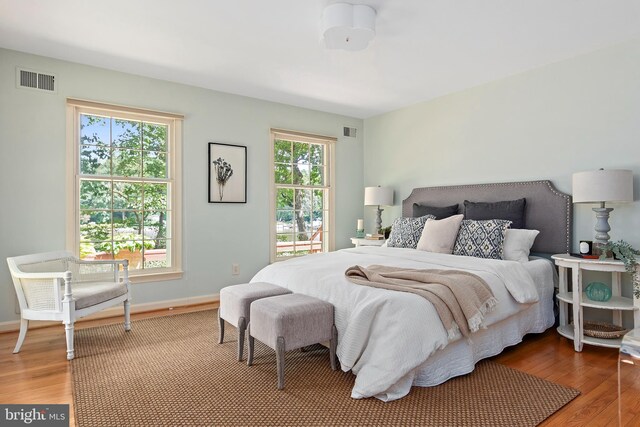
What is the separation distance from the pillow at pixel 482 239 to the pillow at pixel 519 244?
0.36 ft

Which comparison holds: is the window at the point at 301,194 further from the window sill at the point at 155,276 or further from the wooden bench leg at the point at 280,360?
the wooden bench leg at the point at 280,360

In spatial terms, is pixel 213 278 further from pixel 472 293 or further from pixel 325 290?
pixel 472 293

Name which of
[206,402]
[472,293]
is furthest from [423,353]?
[206,402]

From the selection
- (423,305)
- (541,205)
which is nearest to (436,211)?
(541,205)

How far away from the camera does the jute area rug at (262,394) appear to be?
1947 millimetres

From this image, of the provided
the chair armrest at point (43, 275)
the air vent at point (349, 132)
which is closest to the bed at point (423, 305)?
the chair armrest at point (43, 275)

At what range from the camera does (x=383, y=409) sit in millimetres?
2033

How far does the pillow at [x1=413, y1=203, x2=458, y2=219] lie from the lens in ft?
14.1

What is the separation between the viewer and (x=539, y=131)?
3752mm

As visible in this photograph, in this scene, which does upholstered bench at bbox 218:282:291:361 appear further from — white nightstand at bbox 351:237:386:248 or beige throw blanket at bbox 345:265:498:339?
white nightstand at bbox 351:237:386:248

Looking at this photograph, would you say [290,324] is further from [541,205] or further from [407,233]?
[541,205]

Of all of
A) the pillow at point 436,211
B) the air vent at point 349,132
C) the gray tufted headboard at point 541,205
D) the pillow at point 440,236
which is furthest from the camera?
the air vent at point 349,132

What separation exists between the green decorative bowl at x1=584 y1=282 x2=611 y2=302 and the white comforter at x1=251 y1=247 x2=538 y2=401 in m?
0.44

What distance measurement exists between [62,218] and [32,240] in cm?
30
